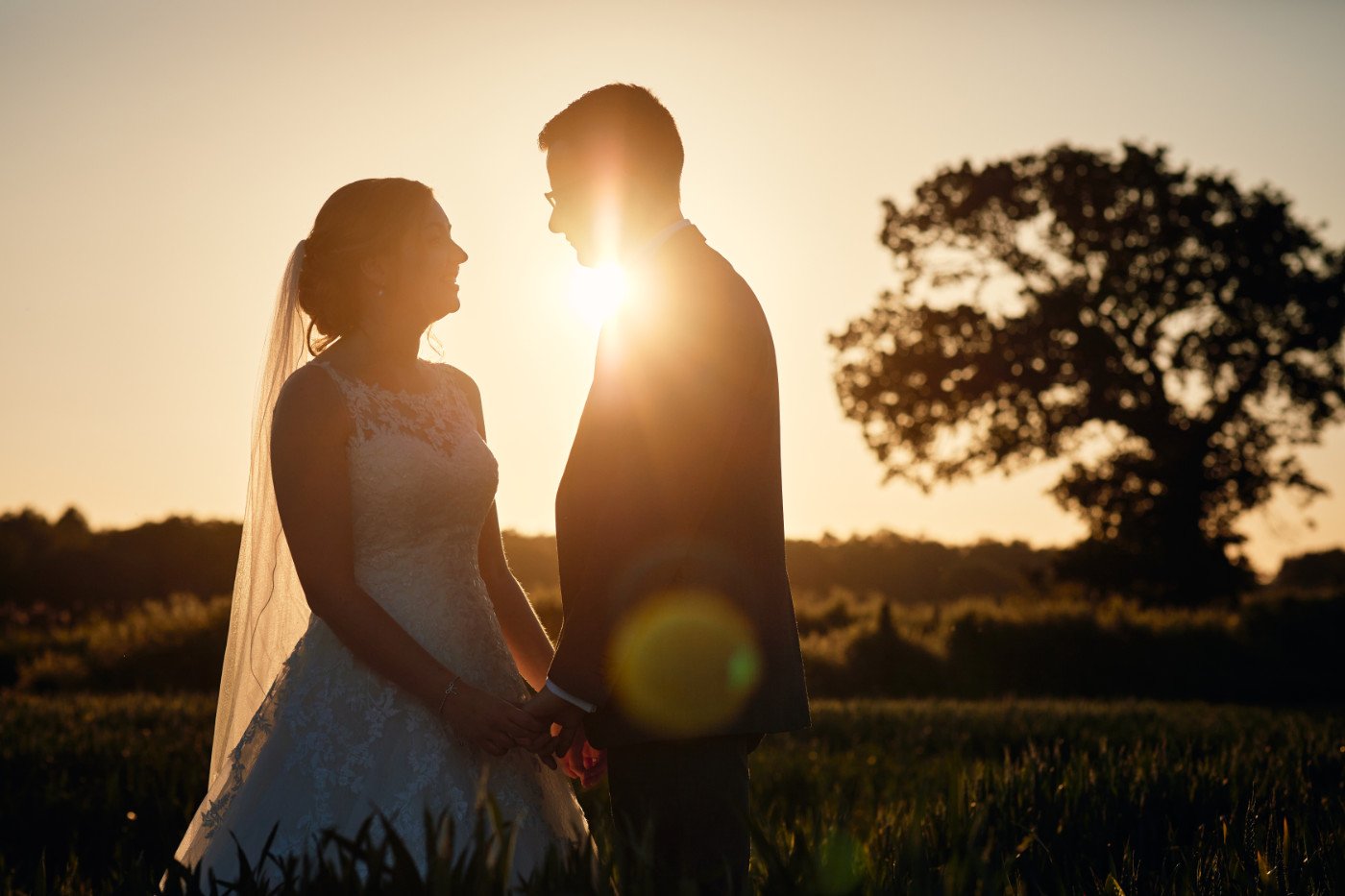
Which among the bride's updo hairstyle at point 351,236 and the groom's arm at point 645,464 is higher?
the bride's updo hairstyle at point 351,236

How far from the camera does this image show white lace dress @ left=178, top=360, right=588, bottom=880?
133 inches

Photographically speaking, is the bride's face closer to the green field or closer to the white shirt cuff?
the white shirt cuff

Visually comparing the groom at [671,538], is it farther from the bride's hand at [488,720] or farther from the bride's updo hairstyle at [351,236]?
the bride's updo hairstyle at [351,236]

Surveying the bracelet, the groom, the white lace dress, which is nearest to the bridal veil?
the white lace dress

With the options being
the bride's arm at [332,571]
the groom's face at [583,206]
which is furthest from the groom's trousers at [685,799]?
the groom's face at [583,206]

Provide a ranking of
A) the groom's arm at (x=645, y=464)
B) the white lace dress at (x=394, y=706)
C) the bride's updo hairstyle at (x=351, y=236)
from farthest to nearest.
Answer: the bride's updo hairstyle at (x=351, y=236) < the white lace dress at (x=394, y=706) < the groom's arm at (x=645, y=464)

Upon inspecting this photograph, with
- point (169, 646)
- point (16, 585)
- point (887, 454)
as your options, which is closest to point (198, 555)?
point (16, 585)

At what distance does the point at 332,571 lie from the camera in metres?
3.41

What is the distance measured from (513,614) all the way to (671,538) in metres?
1.19

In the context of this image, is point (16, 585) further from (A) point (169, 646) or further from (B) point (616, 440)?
(B) point (616, 440)

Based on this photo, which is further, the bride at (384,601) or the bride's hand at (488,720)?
the bride at (384,601)

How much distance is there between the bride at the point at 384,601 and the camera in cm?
338

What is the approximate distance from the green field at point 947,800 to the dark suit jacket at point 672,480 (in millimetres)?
631

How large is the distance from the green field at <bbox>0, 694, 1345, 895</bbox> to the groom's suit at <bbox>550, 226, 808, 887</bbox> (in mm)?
438
